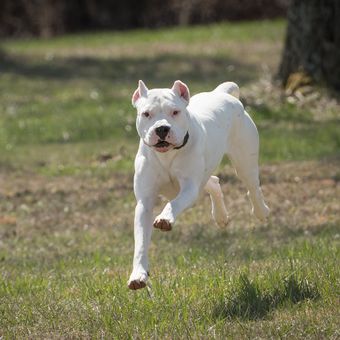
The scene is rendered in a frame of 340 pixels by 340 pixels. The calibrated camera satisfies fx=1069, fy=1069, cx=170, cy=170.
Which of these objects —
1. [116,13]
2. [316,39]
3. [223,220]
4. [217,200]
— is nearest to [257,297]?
[217,200]

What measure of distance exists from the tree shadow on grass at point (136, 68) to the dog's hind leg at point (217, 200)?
11.3 m

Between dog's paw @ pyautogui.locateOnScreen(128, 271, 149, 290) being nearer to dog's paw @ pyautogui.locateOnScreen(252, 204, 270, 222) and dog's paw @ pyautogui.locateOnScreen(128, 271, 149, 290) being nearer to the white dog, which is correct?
the white dog

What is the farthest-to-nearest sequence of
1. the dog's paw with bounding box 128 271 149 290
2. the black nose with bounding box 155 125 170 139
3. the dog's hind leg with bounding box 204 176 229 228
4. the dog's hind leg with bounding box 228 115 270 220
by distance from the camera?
the dog's hind leg with bounding box 204 176 229 228
the dog's hind leg with bounding box 228 115 270 220
the black nose with bounding box 155 125 170 139
the dog's paw with bounding box 128 271 149 290

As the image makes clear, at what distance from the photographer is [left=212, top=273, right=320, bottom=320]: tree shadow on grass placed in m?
6.25

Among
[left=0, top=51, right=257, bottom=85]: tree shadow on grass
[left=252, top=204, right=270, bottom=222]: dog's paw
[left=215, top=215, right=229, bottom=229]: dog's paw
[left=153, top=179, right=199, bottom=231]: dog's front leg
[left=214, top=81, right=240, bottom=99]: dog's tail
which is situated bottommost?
[left=0, top=51, right=257, bottom=85]: tree shadow on grass

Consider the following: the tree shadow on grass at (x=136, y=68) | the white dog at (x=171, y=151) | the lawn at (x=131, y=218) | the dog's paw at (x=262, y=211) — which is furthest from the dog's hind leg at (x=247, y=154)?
the tree shadow on grass at (x=136, y=68)

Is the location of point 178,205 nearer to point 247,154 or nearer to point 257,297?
point 257,297

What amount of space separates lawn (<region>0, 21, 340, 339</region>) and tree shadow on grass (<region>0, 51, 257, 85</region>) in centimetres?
4

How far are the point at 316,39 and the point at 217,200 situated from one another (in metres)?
7.81

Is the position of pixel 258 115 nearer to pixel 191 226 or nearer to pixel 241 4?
pixel 191 226

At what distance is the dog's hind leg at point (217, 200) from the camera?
8.56 metres

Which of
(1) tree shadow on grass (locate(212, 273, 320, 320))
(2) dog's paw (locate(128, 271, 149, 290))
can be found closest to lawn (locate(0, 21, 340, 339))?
(1) tree shadow on grass (locate(212, 273, 320, 320))

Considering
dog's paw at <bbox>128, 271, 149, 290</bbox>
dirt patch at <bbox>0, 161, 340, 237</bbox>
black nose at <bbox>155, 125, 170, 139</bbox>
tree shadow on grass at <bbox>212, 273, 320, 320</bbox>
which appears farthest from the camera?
dirt patch at <bbox>0, 161, 340, 237</bbox>

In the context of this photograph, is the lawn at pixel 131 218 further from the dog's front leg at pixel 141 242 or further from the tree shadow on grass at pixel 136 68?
the dog's front leg at pixel 141 242
